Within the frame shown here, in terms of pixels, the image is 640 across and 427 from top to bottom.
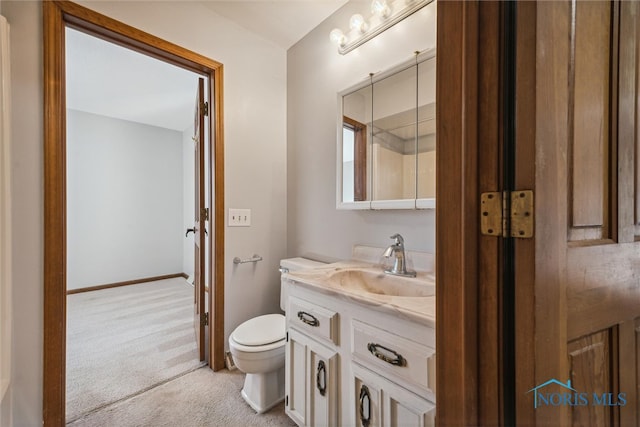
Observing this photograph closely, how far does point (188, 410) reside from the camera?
55.4 inches

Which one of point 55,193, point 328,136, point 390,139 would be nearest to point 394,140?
point 390,139

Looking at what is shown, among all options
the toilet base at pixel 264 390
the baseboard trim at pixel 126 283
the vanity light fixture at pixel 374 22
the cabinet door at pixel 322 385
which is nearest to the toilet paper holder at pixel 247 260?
the toilet base at pixel 264 390

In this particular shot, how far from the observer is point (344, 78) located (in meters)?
1.68

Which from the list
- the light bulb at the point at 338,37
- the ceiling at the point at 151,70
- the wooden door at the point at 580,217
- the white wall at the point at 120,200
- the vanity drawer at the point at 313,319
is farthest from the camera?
the white wall at the point at 120,200

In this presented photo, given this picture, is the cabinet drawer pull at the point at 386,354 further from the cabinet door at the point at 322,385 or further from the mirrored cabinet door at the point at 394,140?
the mirrored cabinet door at the point at 394,140

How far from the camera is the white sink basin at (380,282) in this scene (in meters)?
1.11

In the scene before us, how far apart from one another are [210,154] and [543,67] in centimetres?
180

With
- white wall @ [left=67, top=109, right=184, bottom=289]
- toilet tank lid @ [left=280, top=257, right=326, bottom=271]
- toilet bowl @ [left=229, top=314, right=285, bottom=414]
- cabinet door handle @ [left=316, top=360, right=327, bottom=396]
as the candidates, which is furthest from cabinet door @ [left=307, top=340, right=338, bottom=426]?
white wall @ [left=67, top=109, right=184, bottom=289]

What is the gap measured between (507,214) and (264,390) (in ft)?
4.95

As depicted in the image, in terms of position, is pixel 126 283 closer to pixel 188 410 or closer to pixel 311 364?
pixel 188 410

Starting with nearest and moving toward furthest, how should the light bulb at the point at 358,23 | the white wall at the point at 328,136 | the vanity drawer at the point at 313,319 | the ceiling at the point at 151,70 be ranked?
the vanity drawer at the point at 313,319, the white wall at the point at 328,136, the light bulb at the point at 358,23, the ceiling at the point at 151,70

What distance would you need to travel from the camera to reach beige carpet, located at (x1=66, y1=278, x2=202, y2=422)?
62.0 inches

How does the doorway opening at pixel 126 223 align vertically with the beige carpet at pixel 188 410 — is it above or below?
above

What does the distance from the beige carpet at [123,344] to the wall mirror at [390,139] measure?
1.70 meters
